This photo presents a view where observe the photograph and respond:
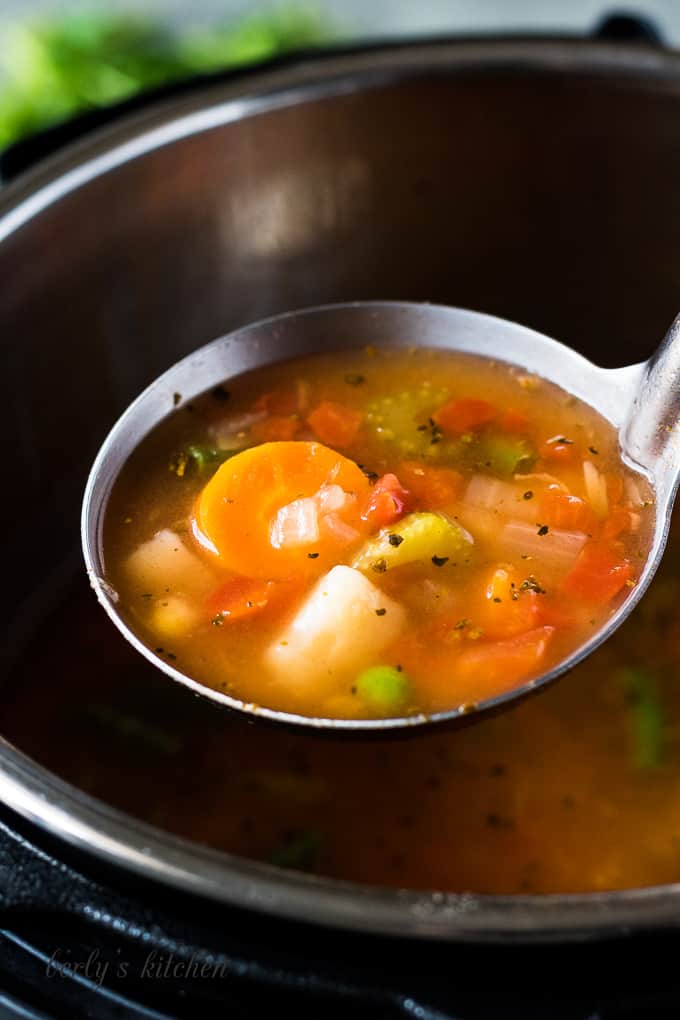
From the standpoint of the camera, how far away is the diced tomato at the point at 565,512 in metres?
1.27

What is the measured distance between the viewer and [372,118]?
188cm

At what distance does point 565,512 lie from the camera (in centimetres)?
128

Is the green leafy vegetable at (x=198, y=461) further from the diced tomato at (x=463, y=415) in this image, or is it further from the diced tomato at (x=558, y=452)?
the diced tomato at (x=558, y=452)

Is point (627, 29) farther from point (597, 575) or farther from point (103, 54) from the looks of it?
point (103, 54)

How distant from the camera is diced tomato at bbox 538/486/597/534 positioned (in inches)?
49.9

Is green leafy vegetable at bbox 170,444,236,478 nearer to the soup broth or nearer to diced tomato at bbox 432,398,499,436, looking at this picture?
diced tomato at bbox 432,398,499,436

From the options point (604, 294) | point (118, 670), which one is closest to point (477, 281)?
point (604, 294)

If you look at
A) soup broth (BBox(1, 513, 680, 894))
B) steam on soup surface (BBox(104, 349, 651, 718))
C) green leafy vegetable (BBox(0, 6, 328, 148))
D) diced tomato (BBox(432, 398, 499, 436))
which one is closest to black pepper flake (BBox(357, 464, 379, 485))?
steam on soup surface (BBox(104, 349, 651, 718))

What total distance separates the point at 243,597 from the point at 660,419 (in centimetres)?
51

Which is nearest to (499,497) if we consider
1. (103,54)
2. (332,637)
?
(332,637)

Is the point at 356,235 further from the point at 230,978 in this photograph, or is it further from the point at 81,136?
the point at 230,978

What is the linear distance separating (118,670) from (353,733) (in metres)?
0.77

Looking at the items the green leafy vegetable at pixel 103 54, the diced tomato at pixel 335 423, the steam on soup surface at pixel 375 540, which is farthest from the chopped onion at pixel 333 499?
the green leafy vegetable at pixel 103 54

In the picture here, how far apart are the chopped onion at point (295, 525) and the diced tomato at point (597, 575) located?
0.27m
